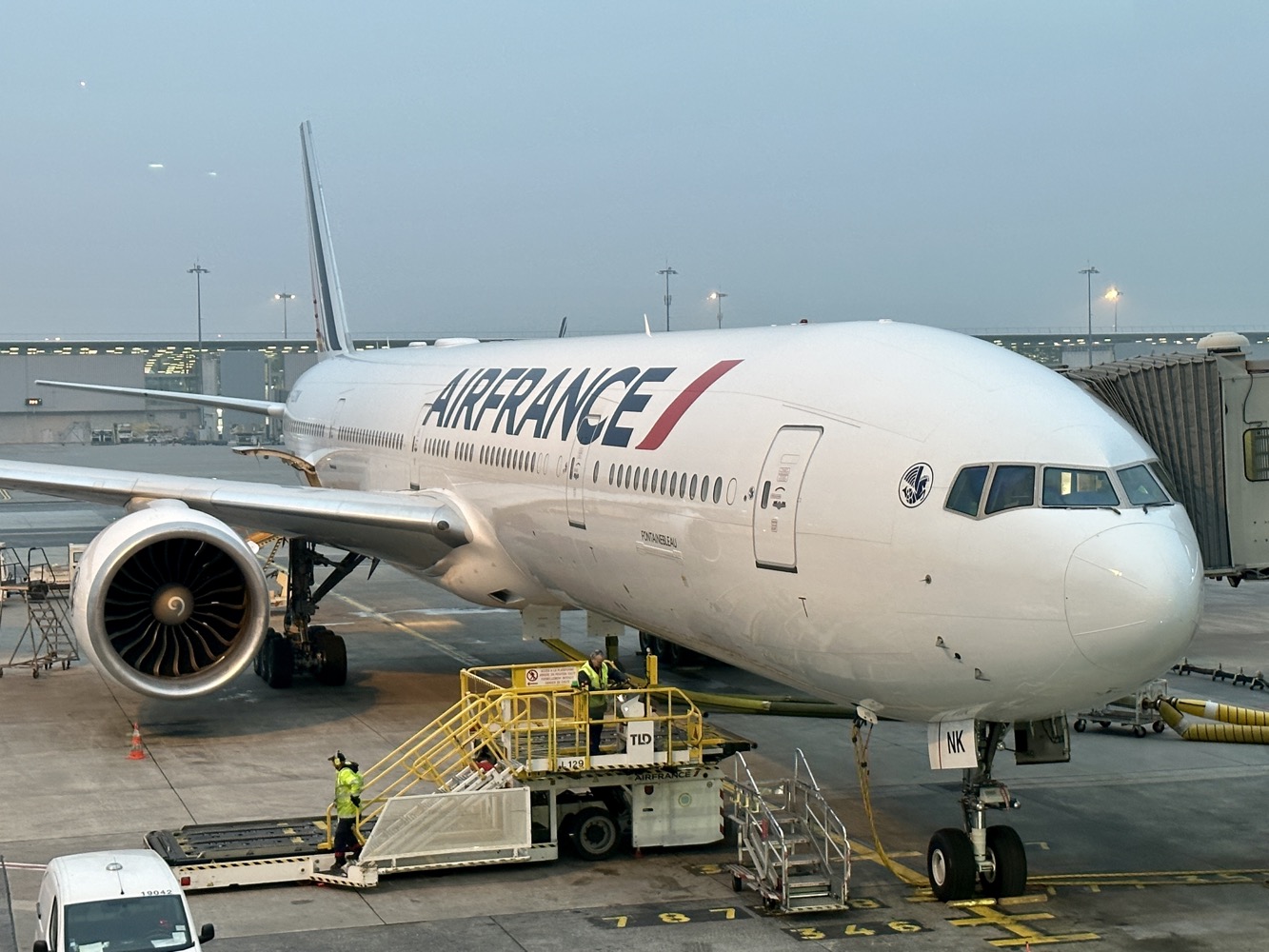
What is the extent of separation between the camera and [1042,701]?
37.9ft

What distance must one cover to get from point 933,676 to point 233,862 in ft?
20.6

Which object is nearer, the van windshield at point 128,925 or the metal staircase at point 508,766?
the van windshield at point 128,925

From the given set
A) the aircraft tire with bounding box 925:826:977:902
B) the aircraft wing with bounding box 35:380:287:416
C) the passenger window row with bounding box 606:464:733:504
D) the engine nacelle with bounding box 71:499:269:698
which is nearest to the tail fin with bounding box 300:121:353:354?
the aircraft wing with bounding box 35:380:287:416

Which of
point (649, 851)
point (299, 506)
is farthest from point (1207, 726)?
point (299, 506)

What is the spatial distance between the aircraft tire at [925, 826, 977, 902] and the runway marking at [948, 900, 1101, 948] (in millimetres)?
122

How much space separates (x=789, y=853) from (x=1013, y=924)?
6.26ft

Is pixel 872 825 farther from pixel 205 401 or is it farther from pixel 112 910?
pixel 205 401

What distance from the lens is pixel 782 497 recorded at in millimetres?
12883

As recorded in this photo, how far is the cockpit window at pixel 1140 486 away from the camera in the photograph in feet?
37.4

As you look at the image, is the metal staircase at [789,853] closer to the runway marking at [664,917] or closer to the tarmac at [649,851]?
the tarmac at [649,851]

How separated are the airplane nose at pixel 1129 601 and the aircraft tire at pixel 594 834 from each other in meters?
5.47

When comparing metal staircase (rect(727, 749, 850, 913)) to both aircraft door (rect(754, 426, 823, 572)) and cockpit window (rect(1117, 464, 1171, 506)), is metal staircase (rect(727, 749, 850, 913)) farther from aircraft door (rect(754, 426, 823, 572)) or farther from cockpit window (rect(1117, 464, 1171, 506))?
cockpit window (rect(1117, 464, 1171, 506))

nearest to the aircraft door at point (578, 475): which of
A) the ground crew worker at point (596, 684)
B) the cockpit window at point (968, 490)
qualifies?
the ground crew worker at point (596, 684)

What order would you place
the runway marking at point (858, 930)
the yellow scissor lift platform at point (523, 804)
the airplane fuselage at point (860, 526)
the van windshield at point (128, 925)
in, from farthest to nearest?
1. the yellow scissor lift platform at point (523, 804)
2. the runway marking at point (858, 930)
3. the airplane fuselage at point (860, 526)
4. the van windshield at point (128, 925)
